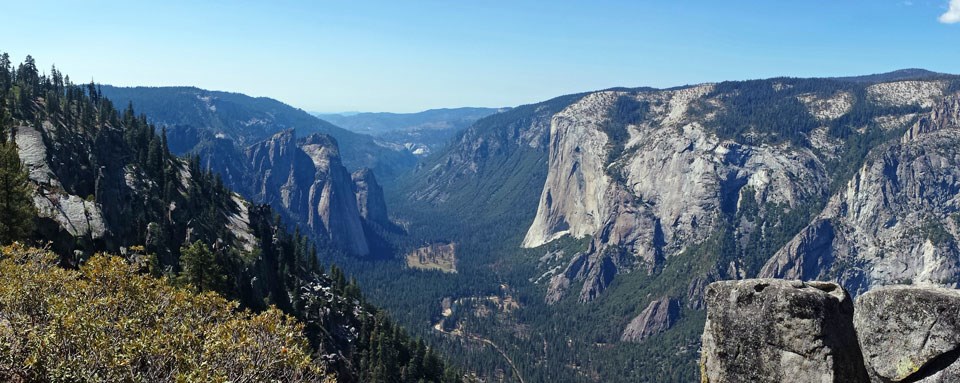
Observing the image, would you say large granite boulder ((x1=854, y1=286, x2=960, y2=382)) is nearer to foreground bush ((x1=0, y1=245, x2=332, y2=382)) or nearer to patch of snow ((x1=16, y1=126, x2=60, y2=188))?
foreground bush ((x1=0, y1=245, x2=332, y2=382))

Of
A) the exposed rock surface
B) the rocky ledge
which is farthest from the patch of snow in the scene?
the rocky ledge

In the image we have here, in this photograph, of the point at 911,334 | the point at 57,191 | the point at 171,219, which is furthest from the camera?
the point at 171,219

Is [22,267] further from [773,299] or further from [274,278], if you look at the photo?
[274,278]

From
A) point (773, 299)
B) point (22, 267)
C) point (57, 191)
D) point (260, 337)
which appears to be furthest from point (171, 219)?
point (773, 299)

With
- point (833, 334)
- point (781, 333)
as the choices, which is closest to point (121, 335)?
point (781, 333)

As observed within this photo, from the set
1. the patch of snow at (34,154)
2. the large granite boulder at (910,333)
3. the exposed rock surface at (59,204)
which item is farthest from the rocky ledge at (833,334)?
the patch of snow at (34,154)
